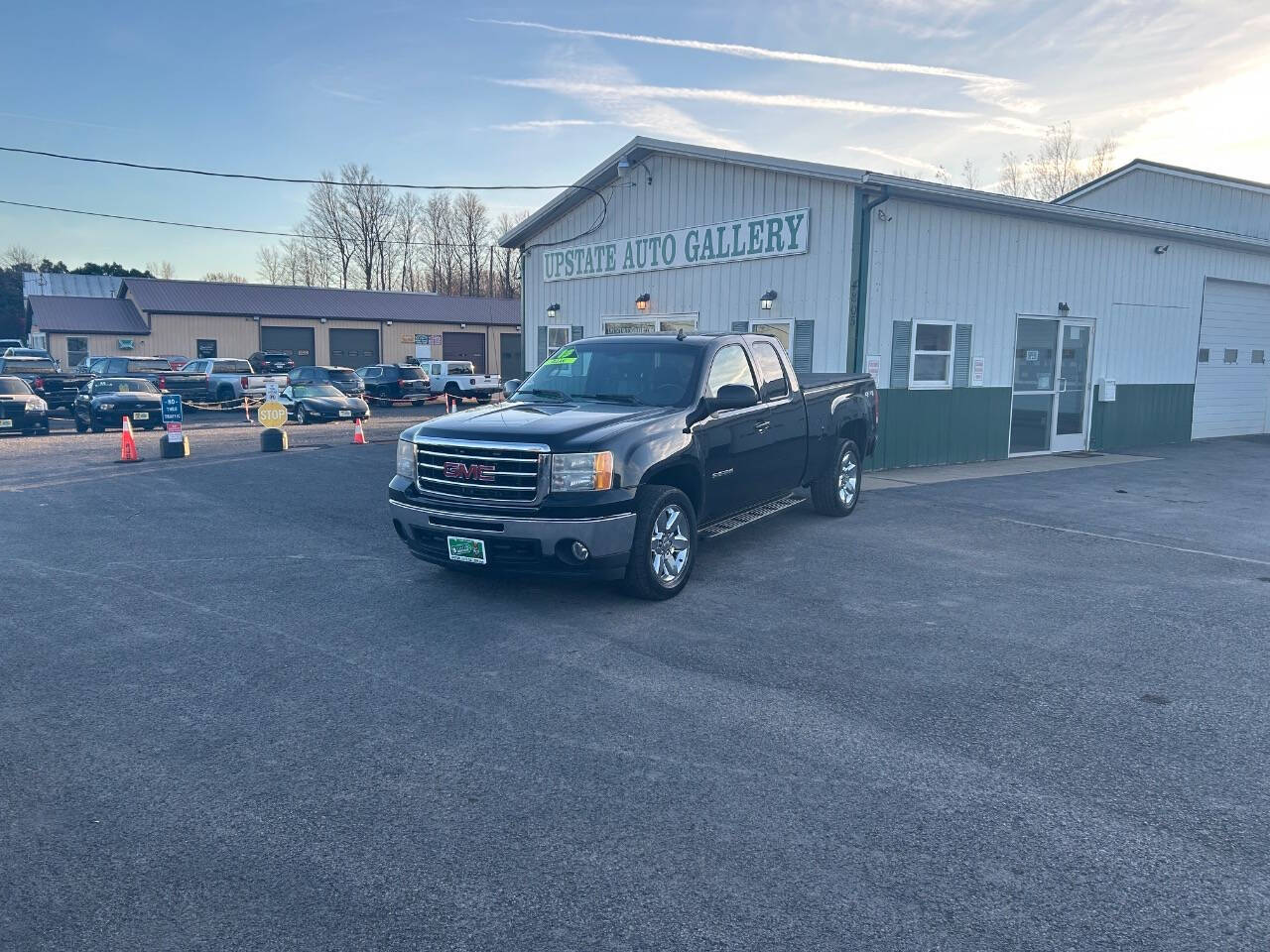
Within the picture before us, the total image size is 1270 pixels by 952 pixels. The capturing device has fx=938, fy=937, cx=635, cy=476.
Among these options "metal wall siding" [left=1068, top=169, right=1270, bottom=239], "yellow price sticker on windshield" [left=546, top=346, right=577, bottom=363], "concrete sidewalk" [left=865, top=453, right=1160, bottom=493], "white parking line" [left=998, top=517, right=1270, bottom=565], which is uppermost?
"metal wall siding" [left=1068, top=169, right=1270, bottom=239]

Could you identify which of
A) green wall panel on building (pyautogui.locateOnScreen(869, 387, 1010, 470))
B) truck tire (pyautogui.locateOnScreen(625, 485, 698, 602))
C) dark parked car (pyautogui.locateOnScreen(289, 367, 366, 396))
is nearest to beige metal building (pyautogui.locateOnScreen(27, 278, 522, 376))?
dark parked car (pyautogui.locateOnScreen(289, 367, 366, 396))

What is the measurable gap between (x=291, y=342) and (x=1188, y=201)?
39.9 m

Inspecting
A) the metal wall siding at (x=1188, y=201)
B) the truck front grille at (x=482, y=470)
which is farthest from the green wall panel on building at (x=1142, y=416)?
the truck front grille at (x=482, y=470)

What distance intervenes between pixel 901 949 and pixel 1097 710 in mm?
2630

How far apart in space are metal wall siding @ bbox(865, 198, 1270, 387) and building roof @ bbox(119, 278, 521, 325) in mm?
38256

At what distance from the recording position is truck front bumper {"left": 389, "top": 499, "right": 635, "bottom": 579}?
6.55m

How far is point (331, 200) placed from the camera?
244ft

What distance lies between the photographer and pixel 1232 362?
20875 mm

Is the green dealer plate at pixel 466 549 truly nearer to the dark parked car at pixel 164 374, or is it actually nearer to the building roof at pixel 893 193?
the building roof at pixel 893 193

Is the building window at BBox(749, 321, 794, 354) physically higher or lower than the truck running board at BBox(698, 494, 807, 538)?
higher

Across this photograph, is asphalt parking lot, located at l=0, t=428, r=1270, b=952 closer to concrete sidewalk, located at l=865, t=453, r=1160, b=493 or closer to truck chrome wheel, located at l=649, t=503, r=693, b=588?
truck chrome wheel, located at l=649, t=503, r=693, b=588

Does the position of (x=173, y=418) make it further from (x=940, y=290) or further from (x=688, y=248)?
(x=940, y=290)

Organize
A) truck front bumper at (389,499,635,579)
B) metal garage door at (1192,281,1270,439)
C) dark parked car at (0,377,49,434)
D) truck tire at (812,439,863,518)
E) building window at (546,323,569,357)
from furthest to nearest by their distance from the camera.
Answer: building window at (546,323,569,357) → metal garage door at (1192,281,1270,439) → dark parked car at (0,377,49,434) → truck tire at (812,439,863,518) → truck front bumper at (389,499,635,579)

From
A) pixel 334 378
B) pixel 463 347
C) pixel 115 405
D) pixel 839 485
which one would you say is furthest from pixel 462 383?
pixel 839 485
